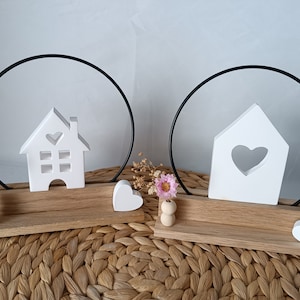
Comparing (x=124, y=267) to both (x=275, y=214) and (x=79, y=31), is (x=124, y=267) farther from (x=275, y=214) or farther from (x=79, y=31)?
(x=79, y=31)

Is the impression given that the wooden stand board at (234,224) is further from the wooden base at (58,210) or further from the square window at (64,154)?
the square window at (64,154)

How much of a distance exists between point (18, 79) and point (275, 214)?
1.95 feet

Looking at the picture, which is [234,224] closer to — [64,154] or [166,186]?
[166,186]

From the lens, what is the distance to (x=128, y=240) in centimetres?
64

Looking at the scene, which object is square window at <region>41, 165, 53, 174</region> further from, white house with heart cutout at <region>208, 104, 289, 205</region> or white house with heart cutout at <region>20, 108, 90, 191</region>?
white house with heart cutout at <region>208, 104, 289, 205</region>

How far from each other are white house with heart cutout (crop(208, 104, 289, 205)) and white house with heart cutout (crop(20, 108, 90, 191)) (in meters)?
0.24

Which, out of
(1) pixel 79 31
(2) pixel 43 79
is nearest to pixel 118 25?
(1) pixel 79 31

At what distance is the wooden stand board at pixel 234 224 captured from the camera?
0.62m

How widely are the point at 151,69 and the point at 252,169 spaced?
32cm

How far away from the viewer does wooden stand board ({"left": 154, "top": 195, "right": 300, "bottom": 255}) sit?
0.62m

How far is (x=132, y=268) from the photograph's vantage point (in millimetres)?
581

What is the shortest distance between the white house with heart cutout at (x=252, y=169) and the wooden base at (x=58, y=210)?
6.6 inches

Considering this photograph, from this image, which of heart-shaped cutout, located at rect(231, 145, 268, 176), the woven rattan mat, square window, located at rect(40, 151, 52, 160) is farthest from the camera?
heart-shaped cutout, located at rect(231, 145, 268, 176)

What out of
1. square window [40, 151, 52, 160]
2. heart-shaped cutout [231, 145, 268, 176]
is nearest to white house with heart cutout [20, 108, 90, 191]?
square window [40, 151, 52, 160]
